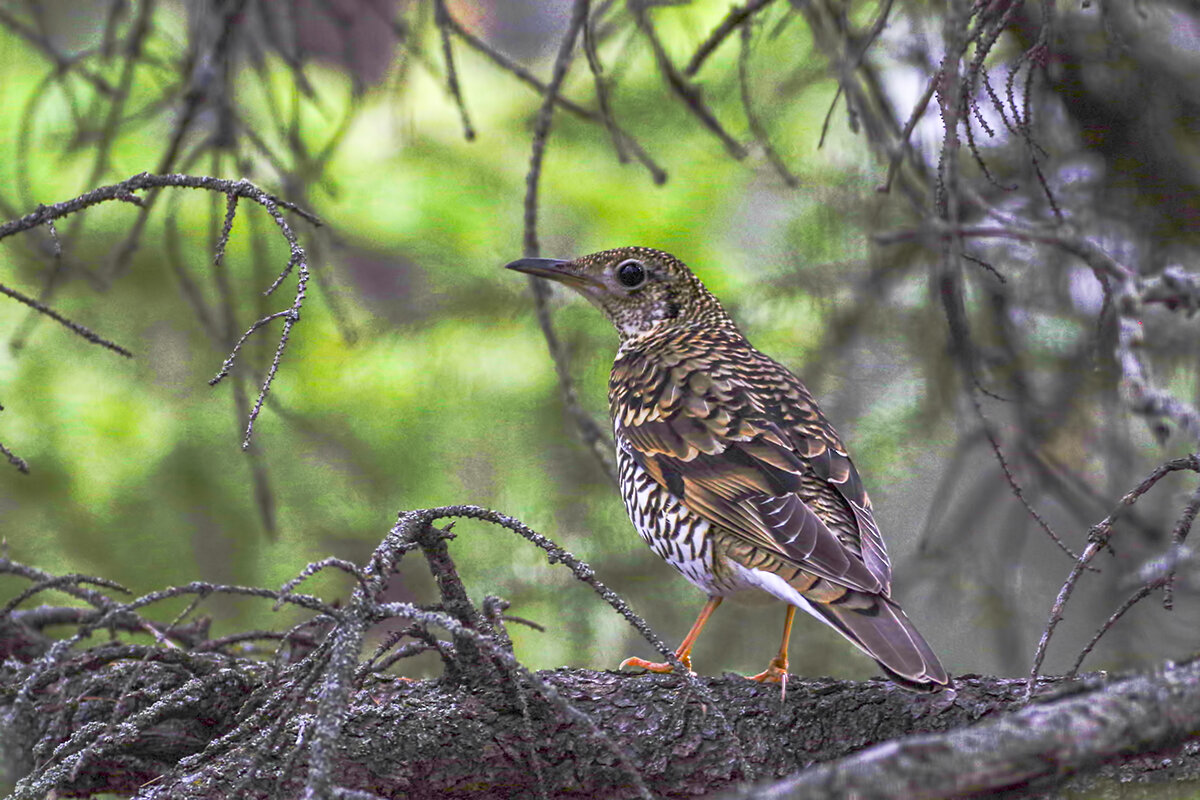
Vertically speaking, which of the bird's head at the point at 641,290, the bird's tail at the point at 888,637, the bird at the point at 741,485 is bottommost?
the bird's tail at the point at 888,637

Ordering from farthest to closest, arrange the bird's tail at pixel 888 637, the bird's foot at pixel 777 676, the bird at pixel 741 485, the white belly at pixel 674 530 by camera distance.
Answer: the white belly at pixel 674 530 → the bird at pixel 741 485 → the bird's foot at pixel 777 676 → the bird's tail at pixel 888 637

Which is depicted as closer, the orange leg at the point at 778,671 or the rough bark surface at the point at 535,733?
the rough bark surface at the point at 535,733

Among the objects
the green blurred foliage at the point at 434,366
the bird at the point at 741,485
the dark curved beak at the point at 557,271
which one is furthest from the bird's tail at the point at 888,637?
the green blurred foliage at the point at 434,366

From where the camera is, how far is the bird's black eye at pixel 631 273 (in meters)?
4.11

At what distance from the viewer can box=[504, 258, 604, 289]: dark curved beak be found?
364 centimetres

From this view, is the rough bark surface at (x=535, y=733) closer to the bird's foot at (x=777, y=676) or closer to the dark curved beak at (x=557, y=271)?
the bird's foot at (x=777, y=676)

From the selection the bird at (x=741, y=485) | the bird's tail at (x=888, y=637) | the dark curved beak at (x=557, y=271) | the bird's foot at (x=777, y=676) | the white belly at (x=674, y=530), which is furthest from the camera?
the dark curved beak at (x=557, y=271)

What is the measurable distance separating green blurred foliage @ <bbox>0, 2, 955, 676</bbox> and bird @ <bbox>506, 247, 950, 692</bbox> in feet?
2.51

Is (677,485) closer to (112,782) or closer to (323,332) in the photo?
(112,782)

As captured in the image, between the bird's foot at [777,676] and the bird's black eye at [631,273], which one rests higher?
the bird's black eye at [631,273]

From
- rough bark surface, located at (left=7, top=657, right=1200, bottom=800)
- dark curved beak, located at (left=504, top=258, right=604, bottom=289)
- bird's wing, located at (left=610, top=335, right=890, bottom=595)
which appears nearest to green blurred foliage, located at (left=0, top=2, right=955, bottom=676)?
dark curved beak, located at (left=504, top=258, right=604, bottom=289)

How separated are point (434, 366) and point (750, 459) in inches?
70.7

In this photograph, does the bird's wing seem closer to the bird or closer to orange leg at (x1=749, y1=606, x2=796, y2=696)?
the bird

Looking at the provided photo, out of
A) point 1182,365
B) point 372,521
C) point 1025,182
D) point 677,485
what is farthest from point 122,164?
point 1182,365
